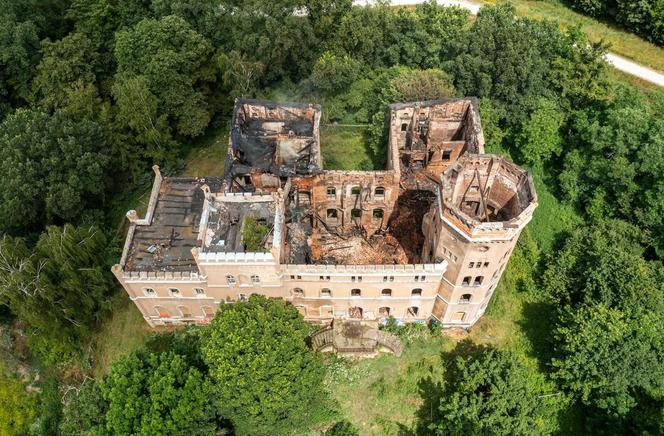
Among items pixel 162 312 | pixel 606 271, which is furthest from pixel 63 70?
pixel 606 271

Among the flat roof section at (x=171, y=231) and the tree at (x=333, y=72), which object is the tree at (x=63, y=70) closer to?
the flat roof section at (x=171, y=231)

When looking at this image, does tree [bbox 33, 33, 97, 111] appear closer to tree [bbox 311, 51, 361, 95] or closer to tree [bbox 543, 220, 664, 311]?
tree [bbox 311, 51, 361, 95]

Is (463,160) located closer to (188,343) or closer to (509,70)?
(509,70)

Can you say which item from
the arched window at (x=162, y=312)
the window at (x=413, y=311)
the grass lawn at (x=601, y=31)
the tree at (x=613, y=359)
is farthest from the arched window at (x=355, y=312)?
the grass lawn at (x=601, y=31)

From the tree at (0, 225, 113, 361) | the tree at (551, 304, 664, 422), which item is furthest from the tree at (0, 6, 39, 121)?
the tree at (551, 304, 664, 422)

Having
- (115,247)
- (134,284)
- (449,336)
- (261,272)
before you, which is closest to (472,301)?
(449,336)
